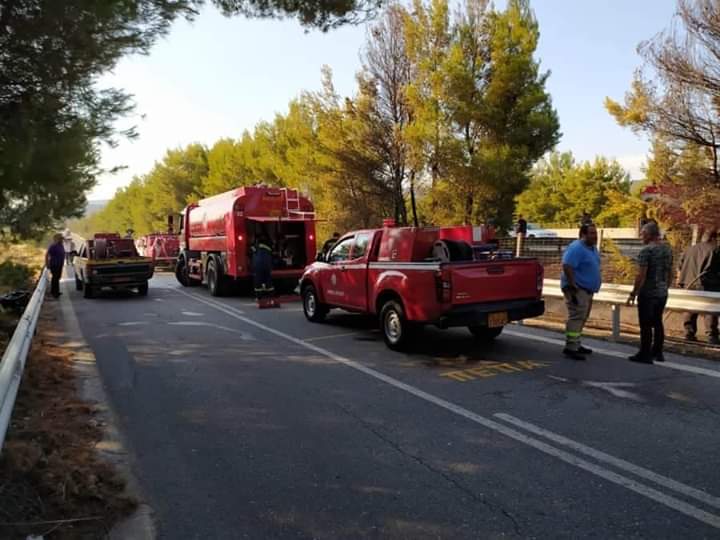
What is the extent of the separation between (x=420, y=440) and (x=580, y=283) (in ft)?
13.0

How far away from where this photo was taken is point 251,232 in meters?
16.3

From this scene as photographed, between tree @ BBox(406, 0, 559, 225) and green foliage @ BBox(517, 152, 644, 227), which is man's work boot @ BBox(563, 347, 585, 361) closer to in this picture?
tree @ BBox(406, 0, 559, 225)

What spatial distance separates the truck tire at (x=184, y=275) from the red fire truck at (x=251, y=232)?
2.02m

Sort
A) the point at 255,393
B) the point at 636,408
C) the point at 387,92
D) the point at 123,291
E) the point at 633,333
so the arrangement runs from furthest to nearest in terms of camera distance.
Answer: the point at 387,92 → the point at 123,291 → the point at 633,333 → the point at 255,393 → the point at 636,408

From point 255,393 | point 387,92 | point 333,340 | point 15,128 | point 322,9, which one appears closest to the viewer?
point 15,128

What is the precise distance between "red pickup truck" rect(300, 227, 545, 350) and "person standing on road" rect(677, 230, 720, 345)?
112 inches

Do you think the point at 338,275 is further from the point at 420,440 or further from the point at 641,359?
the point at 420,440

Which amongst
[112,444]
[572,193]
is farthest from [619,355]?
[572,193]

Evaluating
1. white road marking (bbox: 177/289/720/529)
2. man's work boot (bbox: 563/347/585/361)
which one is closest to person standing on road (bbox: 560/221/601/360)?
man's work boot (bbox: 563/347/585/361)

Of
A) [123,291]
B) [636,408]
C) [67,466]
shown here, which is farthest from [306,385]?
[123,291]

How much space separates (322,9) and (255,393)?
16.5 feet

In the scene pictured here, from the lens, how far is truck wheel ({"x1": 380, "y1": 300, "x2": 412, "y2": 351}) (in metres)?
8.19

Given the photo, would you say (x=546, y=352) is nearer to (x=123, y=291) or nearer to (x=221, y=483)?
(x=221, y=483)

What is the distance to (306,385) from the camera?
21.9ft
